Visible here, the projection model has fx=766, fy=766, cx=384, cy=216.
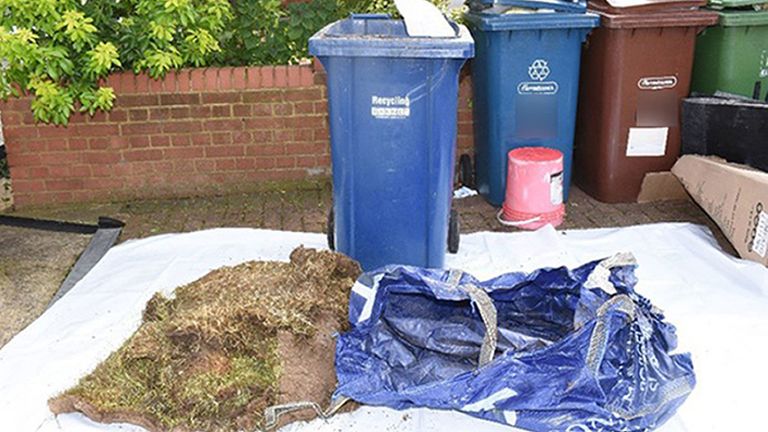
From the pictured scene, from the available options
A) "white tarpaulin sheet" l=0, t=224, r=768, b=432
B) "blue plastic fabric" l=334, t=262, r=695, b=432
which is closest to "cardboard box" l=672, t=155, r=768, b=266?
"white tarpaulin sheet" l=0, t=224, r=768, b=432

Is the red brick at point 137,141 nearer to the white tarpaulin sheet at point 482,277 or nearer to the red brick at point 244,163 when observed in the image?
the red brick at point 244,163

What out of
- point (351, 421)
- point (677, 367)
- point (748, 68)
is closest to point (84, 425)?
point (351, 421)

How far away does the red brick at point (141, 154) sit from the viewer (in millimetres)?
4918

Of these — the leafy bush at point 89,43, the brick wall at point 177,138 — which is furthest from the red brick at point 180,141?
the leafy bush at point 89,43

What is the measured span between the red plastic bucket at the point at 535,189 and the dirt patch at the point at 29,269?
99.0 inches

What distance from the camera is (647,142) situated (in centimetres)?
472

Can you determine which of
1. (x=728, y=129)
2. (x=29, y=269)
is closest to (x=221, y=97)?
(x=29, y=269)

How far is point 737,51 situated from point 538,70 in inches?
47.4

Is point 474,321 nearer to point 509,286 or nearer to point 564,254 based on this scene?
point 509,286

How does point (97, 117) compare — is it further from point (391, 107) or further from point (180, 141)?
point (391, 107)

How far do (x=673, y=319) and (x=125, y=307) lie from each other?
2.52 metres

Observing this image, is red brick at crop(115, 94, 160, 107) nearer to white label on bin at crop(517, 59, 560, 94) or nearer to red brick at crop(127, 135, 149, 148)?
red brick at crop(127, 135, 149, 148)

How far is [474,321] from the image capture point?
3.14 m

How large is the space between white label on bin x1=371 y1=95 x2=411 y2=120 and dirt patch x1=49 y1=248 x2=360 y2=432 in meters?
0.84
